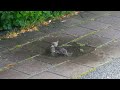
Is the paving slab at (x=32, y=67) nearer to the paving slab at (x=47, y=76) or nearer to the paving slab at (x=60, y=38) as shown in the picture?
the paving slab at (x=47, y=76)

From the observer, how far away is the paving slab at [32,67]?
432cm

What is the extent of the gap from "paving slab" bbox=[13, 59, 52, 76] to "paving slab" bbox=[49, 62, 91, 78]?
170mm

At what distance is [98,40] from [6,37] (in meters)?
1.83

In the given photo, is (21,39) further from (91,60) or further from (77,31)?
(91,60)

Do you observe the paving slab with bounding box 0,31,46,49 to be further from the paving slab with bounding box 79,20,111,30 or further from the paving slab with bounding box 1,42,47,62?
the paving slab with bounding box 79,20,111,30

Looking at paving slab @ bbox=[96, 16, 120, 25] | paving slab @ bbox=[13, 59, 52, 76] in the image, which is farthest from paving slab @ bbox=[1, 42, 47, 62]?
paving slab @ bbox=[96, 16, 120, 25]

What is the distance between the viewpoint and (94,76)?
4.16 metres

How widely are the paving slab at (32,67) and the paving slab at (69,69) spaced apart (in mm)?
170

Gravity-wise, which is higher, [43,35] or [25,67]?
[43,35]

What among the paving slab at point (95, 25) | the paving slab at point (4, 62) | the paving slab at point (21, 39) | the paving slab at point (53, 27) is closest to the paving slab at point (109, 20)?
the paving slab at point (95, 25)

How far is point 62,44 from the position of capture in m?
5.40

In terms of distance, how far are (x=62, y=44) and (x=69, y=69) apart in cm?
108
